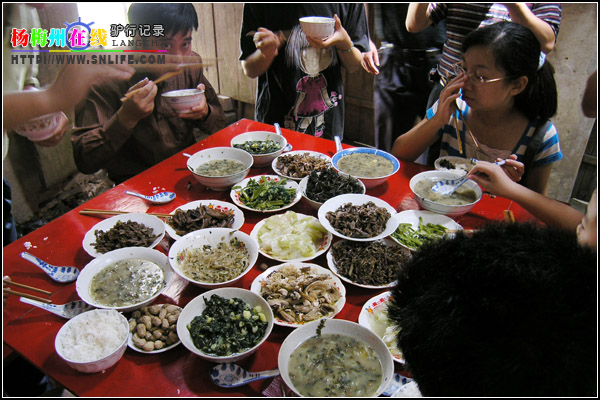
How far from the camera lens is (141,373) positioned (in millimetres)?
1513

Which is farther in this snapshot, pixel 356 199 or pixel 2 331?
pixel 356 199

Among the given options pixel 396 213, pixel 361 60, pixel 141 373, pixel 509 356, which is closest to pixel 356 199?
pixel 396 213

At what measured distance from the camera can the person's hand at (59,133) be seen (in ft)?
8.91

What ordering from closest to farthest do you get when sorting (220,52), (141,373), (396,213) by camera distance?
1. (141,373)
2. (396,213)
3. (220,52)

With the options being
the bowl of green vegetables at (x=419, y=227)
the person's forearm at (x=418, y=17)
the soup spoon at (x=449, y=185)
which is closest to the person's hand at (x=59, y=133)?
the bowl of green vegetables at (x=419, y=227)

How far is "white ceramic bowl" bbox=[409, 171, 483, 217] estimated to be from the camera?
92.7 inches

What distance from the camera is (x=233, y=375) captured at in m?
1.47

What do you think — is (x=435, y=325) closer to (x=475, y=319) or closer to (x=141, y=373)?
(x=475, y=319)

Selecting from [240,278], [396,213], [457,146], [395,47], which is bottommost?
[240,278]

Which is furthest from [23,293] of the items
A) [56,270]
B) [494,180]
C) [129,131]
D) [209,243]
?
[494,180]

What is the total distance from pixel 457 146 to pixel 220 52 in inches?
97.9

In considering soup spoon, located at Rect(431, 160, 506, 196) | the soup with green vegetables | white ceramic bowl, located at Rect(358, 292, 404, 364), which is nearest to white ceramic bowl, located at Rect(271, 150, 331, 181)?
soup spoon, located at Rect(431, 160, 506, 196)

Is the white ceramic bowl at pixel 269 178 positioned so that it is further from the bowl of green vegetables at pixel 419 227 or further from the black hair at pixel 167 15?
the black hair at pixel 167 15

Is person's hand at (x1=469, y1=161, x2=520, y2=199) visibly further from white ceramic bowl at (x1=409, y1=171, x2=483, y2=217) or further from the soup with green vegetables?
the soup with green vegetables
